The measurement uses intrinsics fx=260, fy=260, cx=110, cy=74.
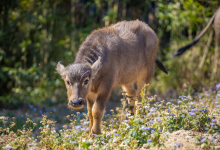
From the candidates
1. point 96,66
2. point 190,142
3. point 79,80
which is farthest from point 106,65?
point 190,142

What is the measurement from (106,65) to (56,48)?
4.66 metres

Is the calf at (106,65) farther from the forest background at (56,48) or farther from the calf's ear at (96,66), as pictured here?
the forest background at (56,48)

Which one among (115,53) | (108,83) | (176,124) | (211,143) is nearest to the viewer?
(211,143)

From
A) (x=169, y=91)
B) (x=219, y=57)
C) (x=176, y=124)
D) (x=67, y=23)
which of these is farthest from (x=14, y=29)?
(x=219, y=57)

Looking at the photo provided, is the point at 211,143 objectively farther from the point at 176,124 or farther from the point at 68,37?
the point at 68,37

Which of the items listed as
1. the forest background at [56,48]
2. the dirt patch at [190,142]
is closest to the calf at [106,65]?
the dirt patch at [190,142]

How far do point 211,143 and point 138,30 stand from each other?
289 centimetres

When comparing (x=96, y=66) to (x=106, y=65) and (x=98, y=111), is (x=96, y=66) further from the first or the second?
(x=98, y=111)

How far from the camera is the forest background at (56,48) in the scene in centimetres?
701

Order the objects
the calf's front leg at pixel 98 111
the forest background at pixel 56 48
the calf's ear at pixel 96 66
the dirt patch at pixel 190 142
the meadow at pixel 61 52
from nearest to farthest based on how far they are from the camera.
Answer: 1. the dirt patch at pixel 190 142
2. the calf's ear at pixel 96 66
3. the calf's front leg at pixel 98 111
4. the meadow at pixel 61 52
5. the forest background at pixel 56 48

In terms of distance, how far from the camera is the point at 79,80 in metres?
Result: 3.77

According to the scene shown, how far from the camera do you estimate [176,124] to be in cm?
363

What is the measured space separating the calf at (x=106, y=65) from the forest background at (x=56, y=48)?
6.82ft

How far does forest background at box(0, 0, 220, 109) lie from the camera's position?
701cm
